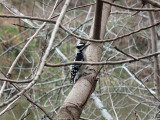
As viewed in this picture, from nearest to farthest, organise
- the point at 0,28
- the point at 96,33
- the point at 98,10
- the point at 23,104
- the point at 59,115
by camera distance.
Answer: the point at 59,115 < the point at 98,10 < the point at 96,33 < the point at 23,104 < the point at 0,28

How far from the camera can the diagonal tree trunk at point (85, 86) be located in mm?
1122

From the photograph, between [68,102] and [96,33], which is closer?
[68,102]

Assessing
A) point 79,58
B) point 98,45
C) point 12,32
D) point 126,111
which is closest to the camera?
point 98,45

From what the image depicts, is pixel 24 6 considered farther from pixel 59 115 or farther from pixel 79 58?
pixel 59 115

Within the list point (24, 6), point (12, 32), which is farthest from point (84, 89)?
point (24, 6)

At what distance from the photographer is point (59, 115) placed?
110cm

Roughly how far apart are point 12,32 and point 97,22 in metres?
6.88

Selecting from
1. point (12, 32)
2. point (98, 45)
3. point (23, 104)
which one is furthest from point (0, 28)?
point (98, 45)

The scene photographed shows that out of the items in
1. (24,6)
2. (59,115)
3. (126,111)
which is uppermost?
(24,6)

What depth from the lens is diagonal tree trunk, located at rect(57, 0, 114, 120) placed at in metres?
1.12

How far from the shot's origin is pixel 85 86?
135cm

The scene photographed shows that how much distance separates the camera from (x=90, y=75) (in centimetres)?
145

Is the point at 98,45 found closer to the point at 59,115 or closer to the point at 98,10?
the point at 98,10

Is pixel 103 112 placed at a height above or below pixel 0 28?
below
